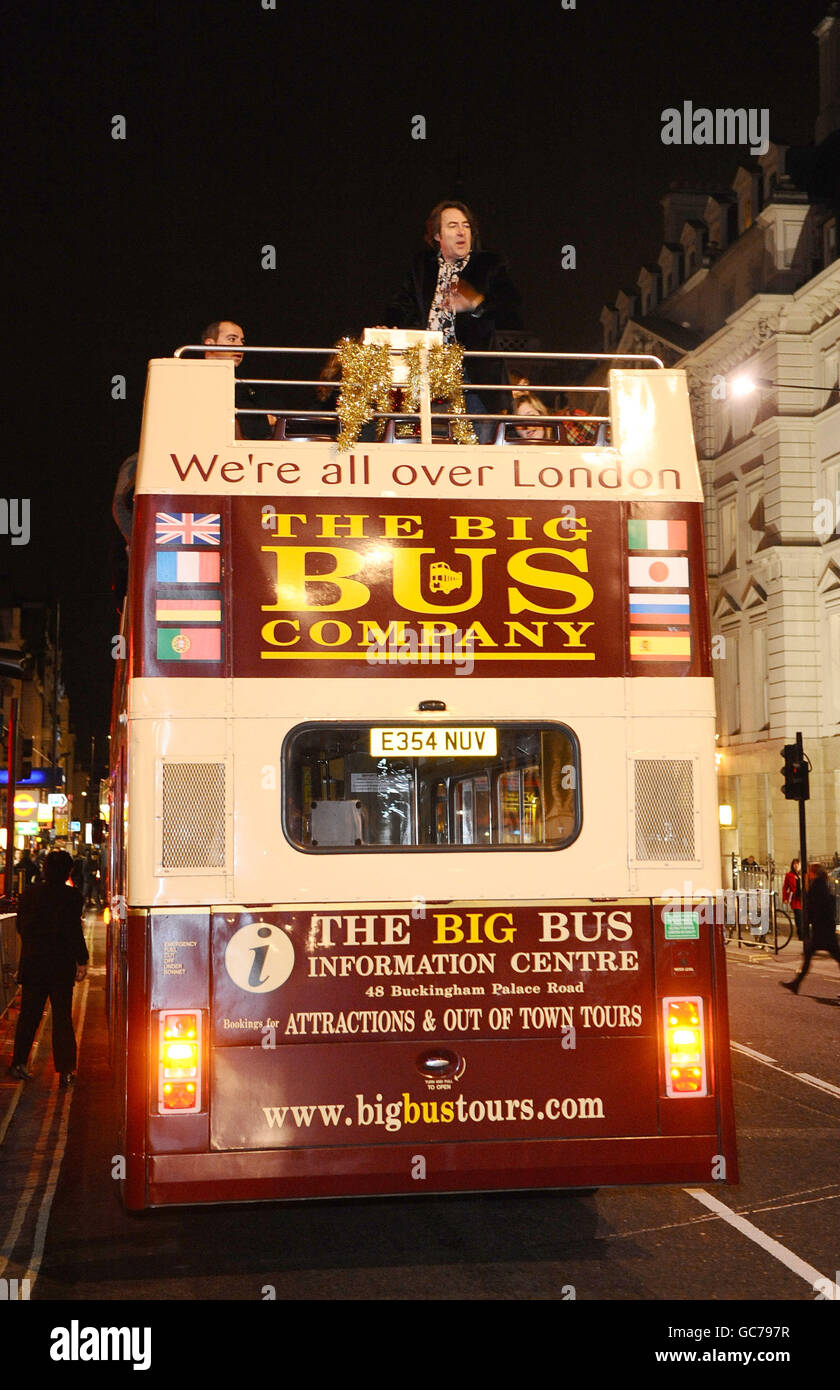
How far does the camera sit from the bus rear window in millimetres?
6402

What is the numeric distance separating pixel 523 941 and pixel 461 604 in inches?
56.7

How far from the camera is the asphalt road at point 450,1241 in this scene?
21.7 feet

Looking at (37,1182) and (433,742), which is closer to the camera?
(433,742)

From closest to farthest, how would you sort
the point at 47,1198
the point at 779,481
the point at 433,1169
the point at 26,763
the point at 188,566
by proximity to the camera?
the point at 433,1169, the point at 188,566, the point at 47,1198, the point at 26,763, the point at 779,481

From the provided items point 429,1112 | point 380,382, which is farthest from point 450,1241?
point 380,382

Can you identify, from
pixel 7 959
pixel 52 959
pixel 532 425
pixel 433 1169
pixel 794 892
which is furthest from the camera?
pixel 794 892

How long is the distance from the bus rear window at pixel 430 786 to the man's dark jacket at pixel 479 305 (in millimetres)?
2718

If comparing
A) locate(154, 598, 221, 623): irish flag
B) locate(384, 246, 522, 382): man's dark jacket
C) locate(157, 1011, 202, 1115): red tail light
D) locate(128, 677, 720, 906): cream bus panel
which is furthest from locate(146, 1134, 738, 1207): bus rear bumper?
locate(384, 246, 522, 382): man's dark jacket

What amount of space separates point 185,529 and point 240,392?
5.06 feet

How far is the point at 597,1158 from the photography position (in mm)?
6395

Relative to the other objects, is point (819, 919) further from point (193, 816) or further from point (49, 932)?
point (193, 816)

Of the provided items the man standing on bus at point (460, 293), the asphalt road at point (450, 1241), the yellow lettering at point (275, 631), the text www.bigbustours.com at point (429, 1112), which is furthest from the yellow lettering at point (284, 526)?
the asphalt road at point (450, 1241)

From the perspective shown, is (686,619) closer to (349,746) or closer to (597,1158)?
(349,746)

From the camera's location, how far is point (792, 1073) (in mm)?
12875
